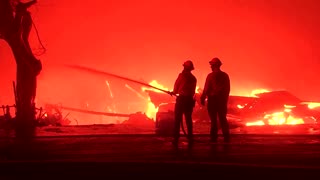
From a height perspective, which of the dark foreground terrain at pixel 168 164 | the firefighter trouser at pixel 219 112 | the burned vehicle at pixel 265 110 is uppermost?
the burned vehicle at pixel 265 110

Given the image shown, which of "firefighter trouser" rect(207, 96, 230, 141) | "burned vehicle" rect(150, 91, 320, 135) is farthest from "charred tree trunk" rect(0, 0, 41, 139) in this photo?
"burned vehicle" rect(150, 91, 320, 135)

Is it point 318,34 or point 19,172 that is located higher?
point 318,34

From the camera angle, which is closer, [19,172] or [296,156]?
[19,172]

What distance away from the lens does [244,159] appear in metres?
6.67

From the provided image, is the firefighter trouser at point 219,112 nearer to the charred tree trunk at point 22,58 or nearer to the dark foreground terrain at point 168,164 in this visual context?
the dark foreground terrain at point 168,164

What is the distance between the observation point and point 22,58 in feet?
54.1

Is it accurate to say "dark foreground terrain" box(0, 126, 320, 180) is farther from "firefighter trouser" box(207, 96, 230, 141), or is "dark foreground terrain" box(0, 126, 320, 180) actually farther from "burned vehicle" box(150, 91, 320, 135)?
"burned vehicle" box(150, 91, 320, 135)

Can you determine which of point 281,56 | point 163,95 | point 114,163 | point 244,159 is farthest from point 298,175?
point 281,56

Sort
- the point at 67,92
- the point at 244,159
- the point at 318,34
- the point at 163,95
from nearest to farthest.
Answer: the point at 244,159, the point at 163,95, the point at 318,34, the point at 67,92

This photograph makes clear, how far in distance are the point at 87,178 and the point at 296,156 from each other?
3648mm

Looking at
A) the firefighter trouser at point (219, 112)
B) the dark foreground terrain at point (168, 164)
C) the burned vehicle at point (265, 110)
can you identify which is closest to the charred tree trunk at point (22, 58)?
the firefighter trouser at point (219, 112)

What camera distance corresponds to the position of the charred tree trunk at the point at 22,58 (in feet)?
51.8

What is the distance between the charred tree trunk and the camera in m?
15.8

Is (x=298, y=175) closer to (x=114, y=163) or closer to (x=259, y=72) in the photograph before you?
(x=114, y=163)
